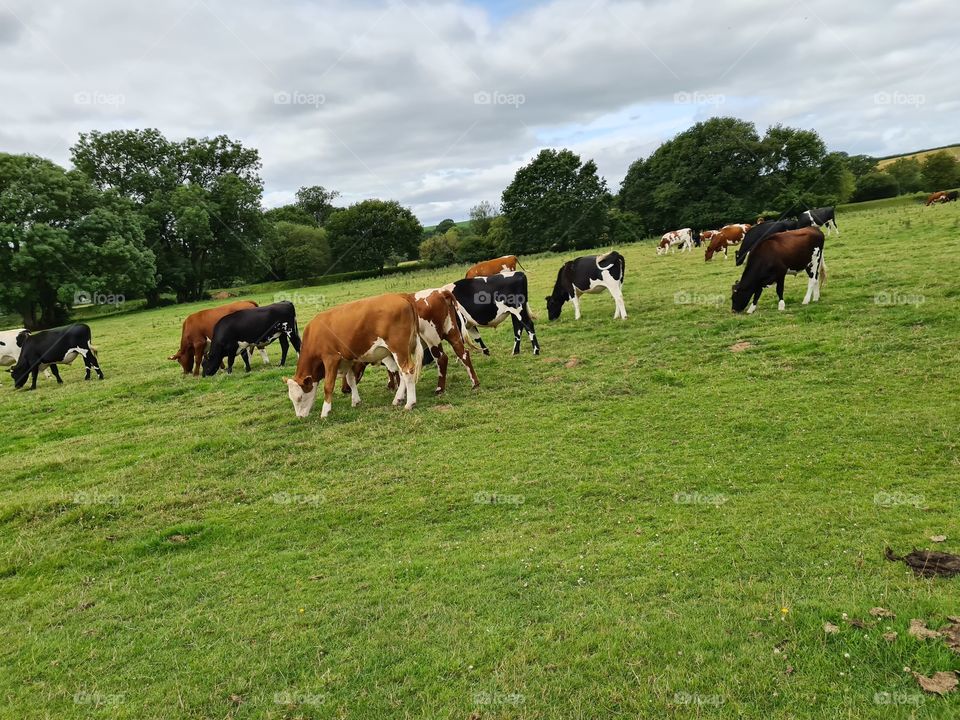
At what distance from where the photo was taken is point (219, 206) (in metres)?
47.8

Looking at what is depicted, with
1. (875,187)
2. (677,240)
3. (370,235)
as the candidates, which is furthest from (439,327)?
(875,187)

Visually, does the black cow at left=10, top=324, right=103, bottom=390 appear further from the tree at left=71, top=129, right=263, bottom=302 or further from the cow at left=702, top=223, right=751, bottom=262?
the tree at left=71, top=129, right=263, bottom=302

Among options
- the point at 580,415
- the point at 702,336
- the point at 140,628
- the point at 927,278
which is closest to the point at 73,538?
the point at 140,628

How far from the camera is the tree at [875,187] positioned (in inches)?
2896

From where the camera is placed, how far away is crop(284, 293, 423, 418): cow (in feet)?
32.3

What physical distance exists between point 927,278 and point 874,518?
11.5 m

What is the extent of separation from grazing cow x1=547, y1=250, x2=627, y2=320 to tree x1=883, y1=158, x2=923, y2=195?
264 ft

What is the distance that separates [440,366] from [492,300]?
116 inches

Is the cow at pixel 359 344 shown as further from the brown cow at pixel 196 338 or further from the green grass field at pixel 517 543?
the brown cow at pixel 196 338

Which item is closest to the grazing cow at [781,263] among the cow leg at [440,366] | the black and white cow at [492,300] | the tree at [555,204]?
the black and white cow at [492,300]

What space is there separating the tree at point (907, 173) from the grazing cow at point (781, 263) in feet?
261

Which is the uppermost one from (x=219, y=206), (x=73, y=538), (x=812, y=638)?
(x=219, y=206)

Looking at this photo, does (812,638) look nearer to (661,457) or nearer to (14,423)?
(661,457)

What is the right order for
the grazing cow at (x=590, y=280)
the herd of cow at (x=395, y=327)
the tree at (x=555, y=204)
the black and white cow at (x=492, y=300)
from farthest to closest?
the tree at (x=555, y=204) → the grazing cow at (x=590, y=280) → the black and white cow at (x=492, y=300) → the herd of cow at (x=395, y=327)
